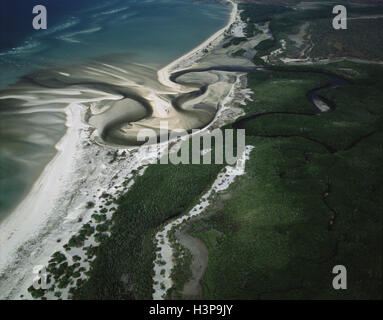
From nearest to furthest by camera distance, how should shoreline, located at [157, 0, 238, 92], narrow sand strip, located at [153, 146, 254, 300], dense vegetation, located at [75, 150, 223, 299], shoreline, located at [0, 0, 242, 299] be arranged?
dense vegetation, located at [75, 150, 223, 299] < narrow sand strip, located at [153, 146, 254, 300] < shoreline, located at [0, 0, 242, 299] < shoreline, located at [157, 0, 238, 92]

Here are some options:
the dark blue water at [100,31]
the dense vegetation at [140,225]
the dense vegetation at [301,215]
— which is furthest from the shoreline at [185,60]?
the dense vegetation at [140,225]

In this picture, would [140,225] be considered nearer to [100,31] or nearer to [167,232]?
[167,232]

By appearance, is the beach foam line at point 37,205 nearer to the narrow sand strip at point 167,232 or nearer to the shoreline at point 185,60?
the narrow sand strip at point 167,232

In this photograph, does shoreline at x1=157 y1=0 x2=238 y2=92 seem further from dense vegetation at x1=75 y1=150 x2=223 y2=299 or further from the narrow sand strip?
dense vegetation at x1=75 y1=150 x2=223 y2=299

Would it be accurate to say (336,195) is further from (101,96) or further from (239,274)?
(101,96)

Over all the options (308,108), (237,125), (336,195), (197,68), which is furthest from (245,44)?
(336,195)

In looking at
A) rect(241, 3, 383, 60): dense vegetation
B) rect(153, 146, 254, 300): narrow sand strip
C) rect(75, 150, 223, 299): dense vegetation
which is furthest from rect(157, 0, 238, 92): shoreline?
rect(75, 150, 223, 299): dense vegetation

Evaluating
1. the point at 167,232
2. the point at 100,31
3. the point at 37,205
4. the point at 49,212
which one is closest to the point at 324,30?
the point at 100,31
